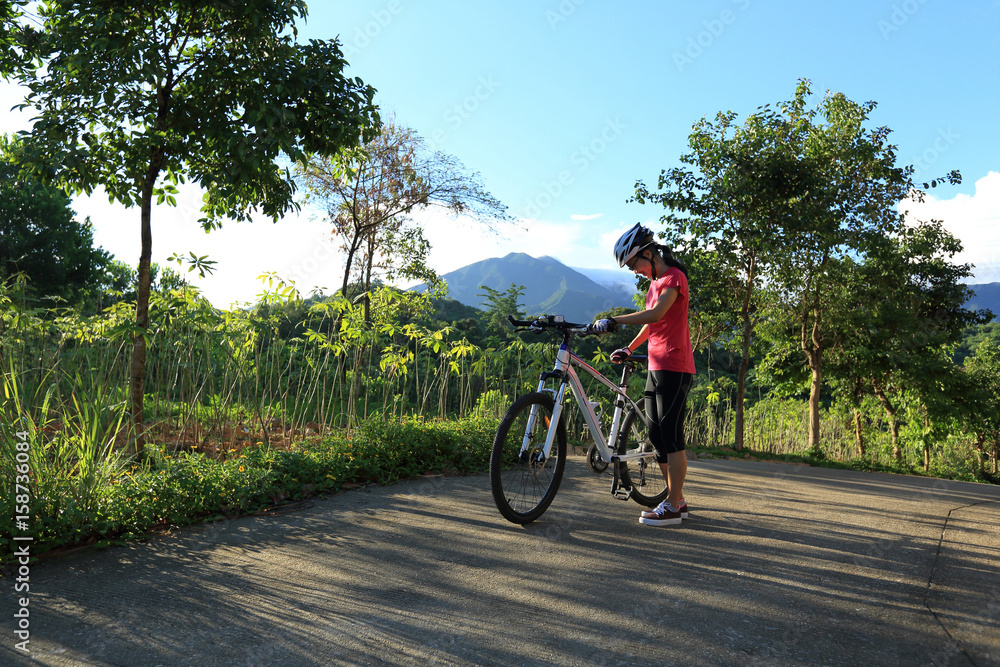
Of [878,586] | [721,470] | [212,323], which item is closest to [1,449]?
[212,323]

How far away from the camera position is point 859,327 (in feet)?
46.6

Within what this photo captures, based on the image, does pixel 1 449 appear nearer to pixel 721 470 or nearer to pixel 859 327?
pixel 721 470

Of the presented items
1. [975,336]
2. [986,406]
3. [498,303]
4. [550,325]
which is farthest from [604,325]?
[975,336]

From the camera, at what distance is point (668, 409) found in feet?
13.5

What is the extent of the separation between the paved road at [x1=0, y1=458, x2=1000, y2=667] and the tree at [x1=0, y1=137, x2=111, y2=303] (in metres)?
20.9

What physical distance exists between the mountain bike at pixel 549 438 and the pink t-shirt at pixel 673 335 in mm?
412

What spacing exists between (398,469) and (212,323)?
193 cm

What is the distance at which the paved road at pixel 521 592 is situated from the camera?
7.49 ft

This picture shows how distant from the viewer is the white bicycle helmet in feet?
14.0

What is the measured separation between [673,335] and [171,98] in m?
4.48

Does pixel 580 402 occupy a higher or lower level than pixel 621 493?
higher

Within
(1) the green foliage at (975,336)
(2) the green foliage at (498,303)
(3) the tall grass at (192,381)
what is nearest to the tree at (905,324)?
(2) the green foliage at (498,303)

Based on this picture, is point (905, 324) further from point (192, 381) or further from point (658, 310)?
point (192, 381)

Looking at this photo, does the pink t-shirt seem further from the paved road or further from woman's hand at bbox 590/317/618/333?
the paved road
